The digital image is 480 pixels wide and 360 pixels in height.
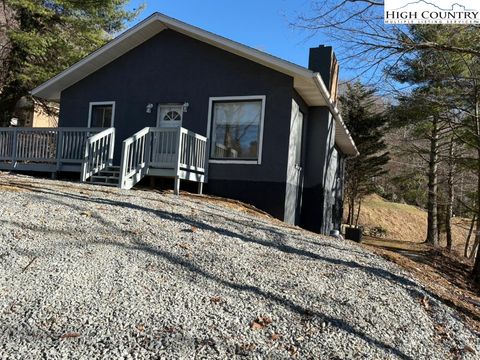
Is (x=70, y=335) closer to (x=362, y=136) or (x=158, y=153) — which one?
(x=158, y=153)

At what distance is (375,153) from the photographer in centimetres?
2459

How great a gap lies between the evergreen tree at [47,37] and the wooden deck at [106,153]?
605 centimetres

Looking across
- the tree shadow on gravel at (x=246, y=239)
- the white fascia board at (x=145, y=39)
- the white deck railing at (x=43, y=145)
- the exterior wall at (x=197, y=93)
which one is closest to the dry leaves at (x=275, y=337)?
the tree shadow on gravel at (x=246, y=239)

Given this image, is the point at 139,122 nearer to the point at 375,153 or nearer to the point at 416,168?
the point at 416,168

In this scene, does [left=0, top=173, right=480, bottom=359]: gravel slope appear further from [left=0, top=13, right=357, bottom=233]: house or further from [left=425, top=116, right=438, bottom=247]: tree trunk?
[left=425, top=116, right=438, bottom=247]: tree trunk

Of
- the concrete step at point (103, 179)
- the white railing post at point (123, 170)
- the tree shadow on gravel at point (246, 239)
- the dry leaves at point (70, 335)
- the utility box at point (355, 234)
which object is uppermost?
the white railing post at point (123, 170)

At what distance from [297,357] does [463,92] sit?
8772 millimetres

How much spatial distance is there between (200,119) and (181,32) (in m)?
2.55

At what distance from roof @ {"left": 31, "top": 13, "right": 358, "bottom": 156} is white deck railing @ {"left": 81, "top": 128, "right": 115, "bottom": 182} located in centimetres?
290

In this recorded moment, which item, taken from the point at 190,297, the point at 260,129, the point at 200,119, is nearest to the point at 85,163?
the point at 200,119

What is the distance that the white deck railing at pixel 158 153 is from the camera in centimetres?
955

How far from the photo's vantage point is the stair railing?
9.43 metres

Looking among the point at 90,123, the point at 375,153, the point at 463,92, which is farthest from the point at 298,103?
the point at 375,153

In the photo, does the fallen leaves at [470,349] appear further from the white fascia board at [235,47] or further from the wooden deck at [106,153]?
the white fascia board at [235,47]
